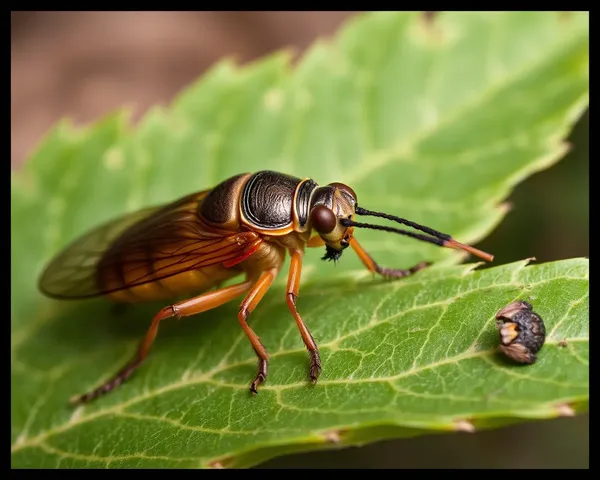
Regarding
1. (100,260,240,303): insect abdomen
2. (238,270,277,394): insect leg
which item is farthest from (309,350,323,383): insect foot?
(100,260,240,303): insect abdomen

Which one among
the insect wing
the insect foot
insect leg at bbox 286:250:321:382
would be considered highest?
the insect wing

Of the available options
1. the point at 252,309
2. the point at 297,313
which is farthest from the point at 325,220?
the point at 252,309

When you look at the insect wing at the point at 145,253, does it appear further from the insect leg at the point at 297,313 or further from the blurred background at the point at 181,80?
the blurred background at the point at 181,80

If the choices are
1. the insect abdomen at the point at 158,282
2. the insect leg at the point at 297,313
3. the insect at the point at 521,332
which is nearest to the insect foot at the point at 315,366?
the insect leg at the point at 297,313

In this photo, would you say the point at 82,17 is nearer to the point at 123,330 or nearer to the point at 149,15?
the point at 149,15

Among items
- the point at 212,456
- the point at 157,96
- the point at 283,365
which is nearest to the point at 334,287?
the point at 283,365

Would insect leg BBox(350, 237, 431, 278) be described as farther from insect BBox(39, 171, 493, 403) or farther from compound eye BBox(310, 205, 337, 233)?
compound eye BBox(310, 205, 337, 233)

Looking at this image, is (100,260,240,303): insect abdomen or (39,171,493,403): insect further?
(100,260,240,303): insect abdomen
